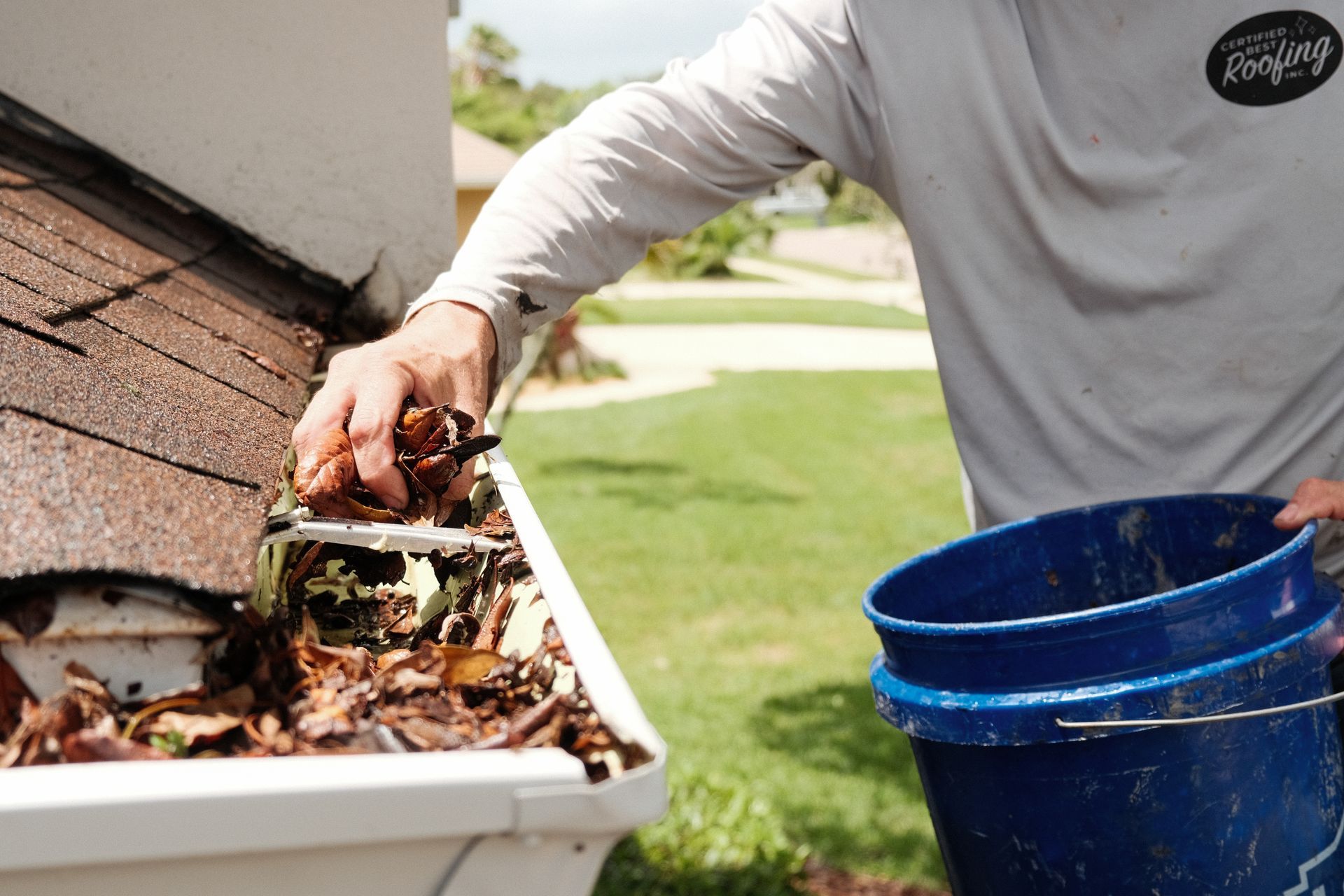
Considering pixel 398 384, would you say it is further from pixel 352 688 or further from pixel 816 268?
pixel 816 268

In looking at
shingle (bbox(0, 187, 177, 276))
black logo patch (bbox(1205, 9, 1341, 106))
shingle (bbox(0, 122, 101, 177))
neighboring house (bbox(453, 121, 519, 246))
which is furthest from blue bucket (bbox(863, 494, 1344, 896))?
neighboring house (bbox(453, 121, 519, 246))

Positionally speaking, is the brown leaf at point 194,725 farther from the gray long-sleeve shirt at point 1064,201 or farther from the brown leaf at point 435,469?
the gray long-sleeve shirt at point 1064,201

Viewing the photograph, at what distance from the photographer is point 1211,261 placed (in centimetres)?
242

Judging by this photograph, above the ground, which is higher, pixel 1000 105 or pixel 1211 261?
pixel 1000 105

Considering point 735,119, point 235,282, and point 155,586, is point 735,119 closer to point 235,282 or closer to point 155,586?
point 235,282

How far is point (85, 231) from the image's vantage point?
2512 mm

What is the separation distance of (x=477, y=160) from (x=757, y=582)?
7.29 meters

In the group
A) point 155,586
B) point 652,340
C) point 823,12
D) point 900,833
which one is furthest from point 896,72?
point 652,340

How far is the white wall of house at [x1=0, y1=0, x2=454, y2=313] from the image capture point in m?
3.04

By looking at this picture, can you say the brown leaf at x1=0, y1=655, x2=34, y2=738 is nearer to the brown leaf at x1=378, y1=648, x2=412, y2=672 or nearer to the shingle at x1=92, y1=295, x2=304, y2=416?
the brown leaf at x1=378, y1=648, x2=412, y2=672

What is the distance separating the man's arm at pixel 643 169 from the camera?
2.24 meters

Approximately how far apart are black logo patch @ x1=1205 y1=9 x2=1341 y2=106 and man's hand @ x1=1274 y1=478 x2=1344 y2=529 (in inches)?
31.6

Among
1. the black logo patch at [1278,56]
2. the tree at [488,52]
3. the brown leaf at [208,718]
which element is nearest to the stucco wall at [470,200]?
the black logo patch at [1278,56]

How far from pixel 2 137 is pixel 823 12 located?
6.15 feet
